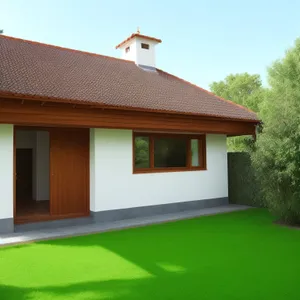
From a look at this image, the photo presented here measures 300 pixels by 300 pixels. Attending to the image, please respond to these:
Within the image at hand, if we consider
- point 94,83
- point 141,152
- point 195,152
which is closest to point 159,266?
point 141,152

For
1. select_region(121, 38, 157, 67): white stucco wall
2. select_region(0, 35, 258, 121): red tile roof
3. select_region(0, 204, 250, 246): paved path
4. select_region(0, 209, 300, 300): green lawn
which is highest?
select_region(121, 38, 157, 67): white stucco wall

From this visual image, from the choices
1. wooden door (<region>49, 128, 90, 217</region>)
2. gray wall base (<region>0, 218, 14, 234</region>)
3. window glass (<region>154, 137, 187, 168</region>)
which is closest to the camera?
gray wall base (<region>0, 218, 14, 234</region>)

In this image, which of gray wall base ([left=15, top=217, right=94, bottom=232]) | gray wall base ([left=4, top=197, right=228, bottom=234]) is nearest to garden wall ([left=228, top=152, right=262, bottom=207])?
gray wall base ([left=4, top=197, right=228, bottom=234])

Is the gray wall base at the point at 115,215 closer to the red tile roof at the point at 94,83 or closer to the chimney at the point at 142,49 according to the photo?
the red tile roof at the point at 94,83

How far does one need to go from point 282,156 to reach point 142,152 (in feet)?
14.6

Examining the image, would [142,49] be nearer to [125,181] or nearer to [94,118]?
[94,118]

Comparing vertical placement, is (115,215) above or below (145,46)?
below

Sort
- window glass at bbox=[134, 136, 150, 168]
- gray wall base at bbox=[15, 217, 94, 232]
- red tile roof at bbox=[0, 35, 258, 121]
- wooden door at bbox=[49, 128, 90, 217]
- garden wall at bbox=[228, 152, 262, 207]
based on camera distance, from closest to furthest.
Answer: gray wall base at bbox=[15, 217, 94, 232]
red tile roof at bbox=[0, 35, 258, 121]
wooden door at bbox=[49, 128, 90, 217]
window glass at bbox=[134, 136, 150, 168]
garden wall at bbox=[228, 152, 262, 207]

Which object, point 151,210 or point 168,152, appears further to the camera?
point 168,152

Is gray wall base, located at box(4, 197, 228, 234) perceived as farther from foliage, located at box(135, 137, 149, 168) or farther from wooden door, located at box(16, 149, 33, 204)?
wooden door, located at box(16, 149, 33, 204)

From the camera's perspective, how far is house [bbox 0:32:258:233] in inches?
327

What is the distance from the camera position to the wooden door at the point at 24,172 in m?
14.8

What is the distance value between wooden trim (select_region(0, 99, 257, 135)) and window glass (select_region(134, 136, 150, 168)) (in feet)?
3.23

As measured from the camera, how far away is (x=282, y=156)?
8719 mm
